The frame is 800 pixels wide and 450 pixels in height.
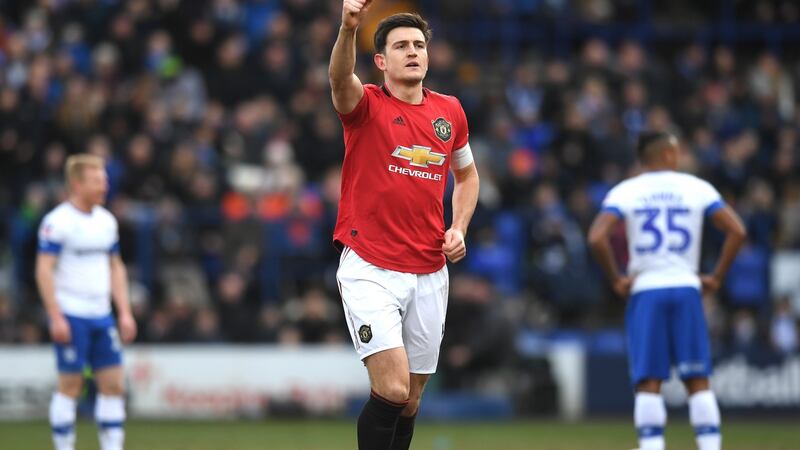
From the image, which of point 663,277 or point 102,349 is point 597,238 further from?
point 102,349

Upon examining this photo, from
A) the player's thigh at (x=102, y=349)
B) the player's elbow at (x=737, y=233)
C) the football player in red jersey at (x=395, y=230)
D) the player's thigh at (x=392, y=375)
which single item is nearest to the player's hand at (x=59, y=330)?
the player's thigh at (x=102, y=349)

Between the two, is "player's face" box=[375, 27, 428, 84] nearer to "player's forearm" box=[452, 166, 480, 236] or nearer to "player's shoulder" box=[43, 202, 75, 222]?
"player's forearm" box=[452, 166, 480, 236]

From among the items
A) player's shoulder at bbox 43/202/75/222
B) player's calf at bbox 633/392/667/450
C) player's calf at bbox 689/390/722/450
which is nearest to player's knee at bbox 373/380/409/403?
player's calf at bbox 633/392/667/450

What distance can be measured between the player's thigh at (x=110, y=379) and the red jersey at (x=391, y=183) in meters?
4.09

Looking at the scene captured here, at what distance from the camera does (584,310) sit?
18656mm

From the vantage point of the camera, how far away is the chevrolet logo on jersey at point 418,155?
313 inches

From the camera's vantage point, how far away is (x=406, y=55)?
8008 mm

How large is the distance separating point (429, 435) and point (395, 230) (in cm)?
732

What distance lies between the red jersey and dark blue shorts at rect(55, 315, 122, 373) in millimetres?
4066

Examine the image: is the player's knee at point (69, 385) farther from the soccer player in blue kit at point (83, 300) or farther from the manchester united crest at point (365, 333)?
the manchester united crest at point (365, 333)

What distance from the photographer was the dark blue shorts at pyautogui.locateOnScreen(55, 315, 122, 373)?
11305 mm

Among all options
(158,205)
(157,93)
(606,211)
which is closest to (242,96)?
(157,93)

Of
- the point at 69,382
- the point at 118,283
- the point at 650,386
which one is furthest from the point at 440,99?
the point at 69,382

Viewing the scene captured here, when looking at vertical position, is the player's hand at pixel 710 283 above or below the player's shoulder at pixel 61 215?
below
